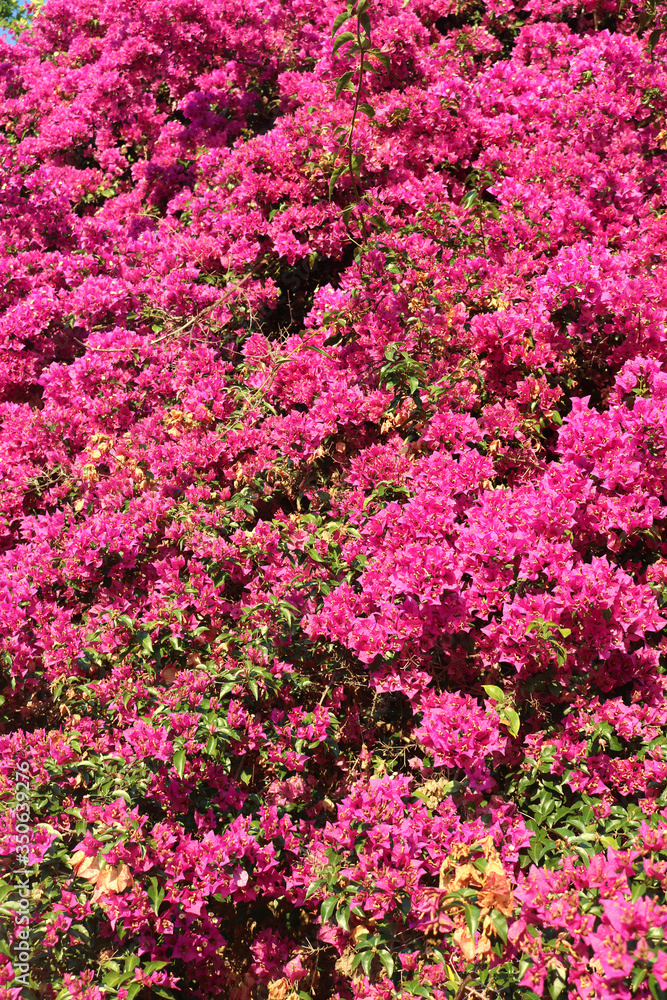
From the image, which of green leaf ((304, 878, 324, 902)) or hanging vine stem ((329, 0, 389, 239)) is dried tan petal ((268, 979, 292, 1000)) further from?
hanging vine stem ((329, 0, 389, 239))

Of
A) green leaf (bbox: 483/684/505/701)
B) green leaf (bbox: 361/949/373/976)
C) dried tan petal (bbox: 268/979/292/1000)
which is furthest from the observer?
dried tan petal (bbox: 268/979/292/1000)

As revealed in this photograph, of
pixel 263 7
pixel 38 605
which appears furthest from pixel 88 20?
pixel 38 605

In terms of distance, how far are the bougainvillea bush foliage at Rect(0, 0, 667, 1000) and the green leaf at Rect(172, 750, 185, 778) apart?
1 cm

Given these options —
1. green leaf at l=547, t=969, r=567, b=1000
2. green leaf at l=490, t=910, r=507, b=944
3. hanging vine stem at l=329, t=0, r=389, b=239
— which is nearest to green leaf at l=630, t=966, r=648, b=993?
green leaf at l=547, t=969, r=567, b=1000

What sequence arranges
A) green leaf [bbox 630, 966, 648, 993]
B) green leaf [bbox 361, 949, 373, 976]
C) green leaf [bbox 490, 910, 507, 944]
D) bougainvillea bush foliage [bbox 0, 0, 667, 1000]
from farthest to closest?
bougainvillea bush foliage [bbox 0, 0, 667, 1000] → green leaf [bbox 361, 949, 373, 976] → green leaf [bbox 490, 910, 507, 944] → green leaf [bbox 630, 966, 648, 993]

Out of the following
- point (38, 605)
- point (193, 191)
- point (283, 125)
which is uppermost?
point (283, 125)

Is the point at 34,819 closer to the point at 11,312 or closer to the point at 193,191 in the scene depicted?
the point at 11,312

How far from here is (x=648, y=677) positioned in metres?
2.36

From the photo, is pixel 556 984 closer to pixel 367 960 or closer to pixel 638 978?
pixel 638 978

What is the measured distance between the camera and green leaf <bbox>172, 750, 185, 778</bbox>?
7.91ft

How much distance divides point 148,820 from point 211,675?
0.58m

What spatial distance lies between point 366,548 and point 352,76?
2175 mm

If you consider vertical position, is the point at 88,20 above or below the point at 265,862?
above

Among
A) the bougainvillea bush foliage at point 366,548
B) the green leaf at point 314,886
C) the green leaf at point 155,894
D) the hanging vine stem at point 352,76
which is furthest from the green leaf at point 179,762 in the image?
the hanging vine stem at point 352,76
